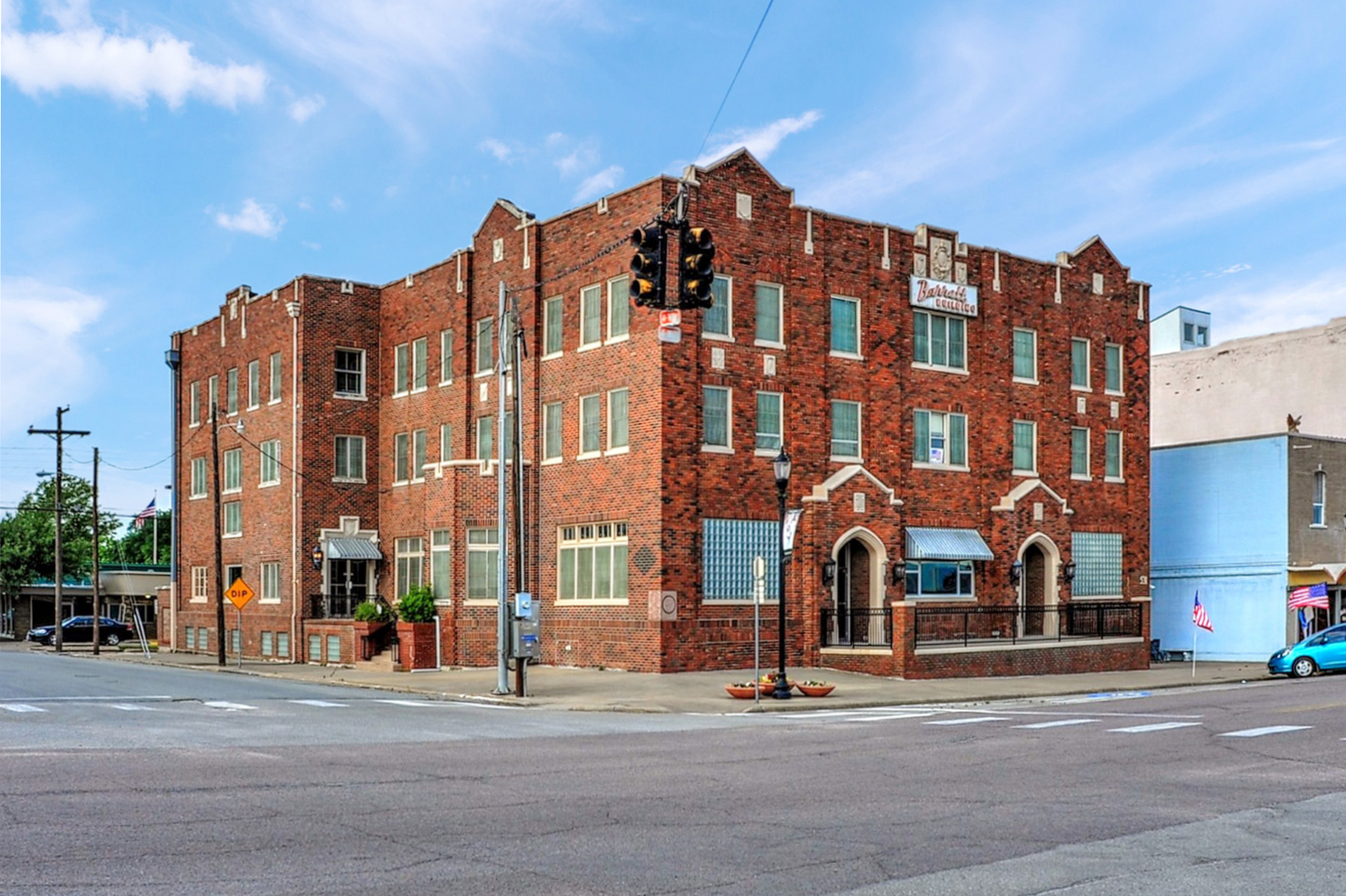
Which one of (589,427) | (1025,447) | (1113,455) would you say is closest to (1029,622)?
(1025,447)

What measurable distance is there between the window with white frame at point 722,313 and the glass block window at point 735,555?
465cm

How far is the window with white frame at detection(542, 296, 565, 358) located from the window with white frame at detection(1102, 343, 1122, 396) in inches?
689

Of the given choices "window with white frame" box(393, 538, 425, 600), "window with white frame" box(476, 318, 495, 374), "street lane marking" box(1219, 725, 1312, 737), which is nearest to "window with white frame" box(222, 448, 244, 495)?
"window with white frame" box(393, 538, 425, 600)

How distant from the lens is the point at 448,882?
938 centimetres

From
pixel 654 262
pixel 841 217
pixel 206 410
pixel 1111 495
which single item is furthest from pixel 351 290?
pixel 654 262

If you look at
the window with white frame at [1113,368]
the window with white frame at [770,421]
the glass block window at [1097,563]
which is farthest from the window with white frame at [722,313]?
the window with white frame at [1113,368]

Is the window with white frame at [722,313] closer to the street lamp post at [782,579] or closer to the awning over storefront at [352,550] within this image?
the street lamp post at [782,579]

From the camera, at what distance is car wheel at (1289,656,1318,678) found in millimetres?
37344

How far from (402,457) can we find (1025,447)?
1956 cm

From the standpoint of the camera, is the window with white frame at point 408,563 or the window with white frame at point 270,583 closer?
the window with white frame at point 408,563

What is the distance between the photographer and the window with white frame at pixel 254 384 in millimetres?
49750

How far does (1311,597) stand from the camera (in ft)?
146

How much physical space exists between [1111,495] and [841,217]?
13506mm

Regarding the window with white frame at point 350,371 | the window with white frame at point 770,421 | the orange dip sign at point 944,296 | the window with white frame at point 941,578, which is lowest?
the window with white frame at point 941,578
